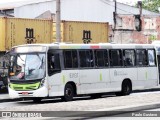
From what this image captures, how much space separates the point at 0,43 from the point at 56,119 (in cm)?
1685

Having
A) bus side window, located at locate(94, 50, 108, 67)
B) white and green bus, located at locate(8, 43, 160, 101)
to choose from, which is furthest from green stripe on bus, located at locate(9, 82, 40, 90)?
bus side window, located at locate(94, 50, 108, 67)

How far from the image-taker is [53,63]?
23.7 metres

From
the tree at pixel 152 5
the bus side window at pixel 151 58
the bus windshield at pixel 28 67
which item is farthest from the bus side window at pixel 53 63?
the tree at pixel 152 5

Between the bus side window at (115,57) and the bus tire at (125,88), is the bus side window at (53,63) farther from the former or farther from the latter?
the bus tire at (125,88)

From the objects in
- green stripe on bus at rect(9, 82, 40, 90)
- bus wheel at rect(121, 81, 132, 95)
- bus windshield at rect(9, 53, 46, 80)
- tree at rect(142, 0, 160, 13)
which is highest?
tree at rect(142, 0, 160, 13)

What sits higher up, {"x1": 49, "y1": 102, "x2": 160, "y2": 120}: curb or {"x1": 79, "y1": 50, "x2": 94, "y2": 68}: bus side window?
{"x1": 79, "y1": 50, "x2": 94, "y2": 68}: bus side window

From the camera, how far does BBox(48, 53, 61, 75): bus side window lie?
23.5 metres

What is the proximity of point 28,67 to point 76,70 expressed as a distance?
2.41 metres

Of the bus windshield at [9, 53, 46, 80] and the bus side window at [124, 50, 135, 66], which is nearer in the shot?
the bus windshield at [9, 53, 46, 80]

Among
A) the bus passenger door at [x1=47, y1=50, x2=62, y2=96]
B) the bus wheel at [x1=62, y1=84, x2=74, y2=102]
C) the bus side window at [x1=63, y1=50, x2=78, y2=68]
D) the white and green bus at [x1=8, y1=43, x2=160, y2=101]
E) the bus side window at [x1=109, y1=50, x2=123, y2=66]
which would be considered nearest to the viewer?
the white and green bus at [x1=8, y1=43, x2=160, y2=101]

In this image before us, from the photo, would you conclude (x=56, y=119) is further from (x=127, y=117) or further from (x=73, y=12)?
(x=73, y=12)

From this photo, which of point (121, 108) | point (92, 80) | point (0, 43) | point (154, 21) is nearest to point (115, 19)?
point (154, 21)

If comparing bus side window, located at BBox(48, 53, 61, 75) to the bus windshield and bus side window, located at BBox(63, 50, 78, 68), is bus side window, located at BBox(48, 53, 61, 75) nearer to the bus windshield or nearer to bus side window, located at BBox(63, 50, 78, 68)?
the bus windshield

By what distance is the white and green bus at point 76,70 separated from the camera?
23.3 meters
